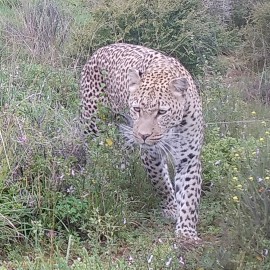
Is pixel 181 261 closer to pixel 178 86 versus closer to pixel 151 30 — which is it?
pixel 178 86

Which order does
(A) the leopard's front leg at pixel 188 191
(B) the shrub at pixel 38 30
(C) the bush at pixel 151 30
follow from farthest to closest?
(C) the bush at pixel 151 30
(B) the shrub at pixel 38 30
(A) the leopard's front leg at pixel 188 191

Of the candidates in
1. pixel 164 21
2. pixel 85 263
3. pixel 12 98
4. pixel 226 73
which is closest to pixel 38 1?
pixel 164 21

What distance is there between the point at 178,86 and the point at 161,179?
3.39 feet

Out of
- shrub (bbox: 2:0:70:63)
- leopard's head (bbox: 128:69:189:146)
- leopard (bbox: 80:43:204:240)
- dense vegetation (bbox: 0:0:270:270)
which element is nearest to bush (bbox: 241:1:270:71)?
dense vegetation (bbox: 0:0:270:270)

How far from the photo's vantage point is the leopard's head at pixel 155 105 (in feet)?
20.1

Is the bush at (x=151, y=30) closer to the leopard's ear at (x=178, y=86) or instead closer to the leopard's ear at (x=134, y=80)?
the leopard's ear at (x=134, y=80)

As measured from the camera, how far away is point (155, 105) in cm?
621

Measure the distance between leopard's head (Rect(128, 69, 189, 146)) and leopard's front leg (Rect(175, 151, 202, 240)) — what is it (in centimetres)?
42

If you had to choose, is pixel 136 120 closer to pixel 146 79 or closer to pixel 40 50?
pixel 146 79

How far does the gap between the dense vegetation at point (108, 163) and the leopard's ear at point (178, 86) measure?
600 mm

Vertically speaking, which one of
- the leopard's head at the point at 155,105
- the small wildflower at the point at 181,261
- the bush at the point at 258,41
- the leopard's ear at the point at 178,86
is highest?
the leopard's ear at the point at 178,86

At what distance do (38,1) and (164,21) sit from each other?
2.17 metres

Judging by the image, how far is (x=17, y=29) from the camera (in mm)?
10500

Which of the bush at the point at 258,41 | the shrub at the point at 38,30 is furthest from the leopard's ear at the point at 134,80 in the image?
the bush at the point at 258,41
